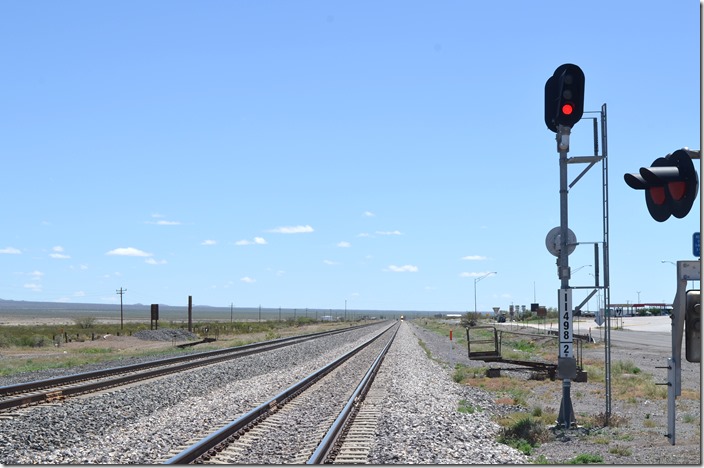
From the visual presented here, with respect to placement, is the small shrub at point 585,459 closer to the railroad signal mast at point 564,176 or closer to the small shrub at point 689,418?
the railroad signal mast at point 564,176

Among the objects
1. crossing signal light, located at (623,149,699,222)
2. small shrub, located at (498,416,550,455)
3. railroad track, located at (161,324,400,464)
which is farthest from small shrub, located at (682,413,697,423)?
crossing signal light, located at (623,149,699,222)

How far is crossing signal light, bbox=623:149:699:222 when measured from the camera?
6.79 m

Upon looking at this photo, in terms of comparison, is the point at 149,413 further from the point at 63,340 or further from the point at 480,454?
the point at 63,340

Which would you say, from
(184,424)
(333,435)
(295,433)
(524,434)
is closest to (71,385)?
(184,424)

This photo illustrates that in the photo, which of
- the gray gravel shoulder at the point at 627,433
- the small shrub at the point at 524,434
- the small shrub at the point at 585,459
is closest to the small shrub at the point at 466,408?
the gray gravel shoulder at the point at 627,433

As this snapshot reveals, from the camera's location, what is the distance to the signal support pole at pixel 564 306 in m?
14.0

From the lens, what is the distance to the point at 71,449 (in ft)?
38.2

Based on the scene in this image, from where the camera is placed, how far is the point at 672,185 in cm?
689

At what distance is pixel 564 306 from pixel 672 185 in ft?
25.2

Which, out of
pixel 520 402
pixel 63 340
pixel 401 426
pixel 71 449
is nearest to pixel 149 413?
pixel 71 449

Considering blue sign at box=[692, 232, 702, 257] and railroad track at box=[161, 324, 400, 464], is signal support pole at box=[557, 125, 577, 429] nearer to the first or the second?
railroad track at box=[161, 324, 400, 464]

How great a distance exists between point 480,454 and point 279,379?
1299cm

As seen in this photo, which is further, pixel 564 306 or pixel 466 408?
pixel 466 408

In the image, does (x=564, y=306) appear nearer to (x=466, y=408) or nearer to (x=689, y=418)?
(x=689, y=418)
